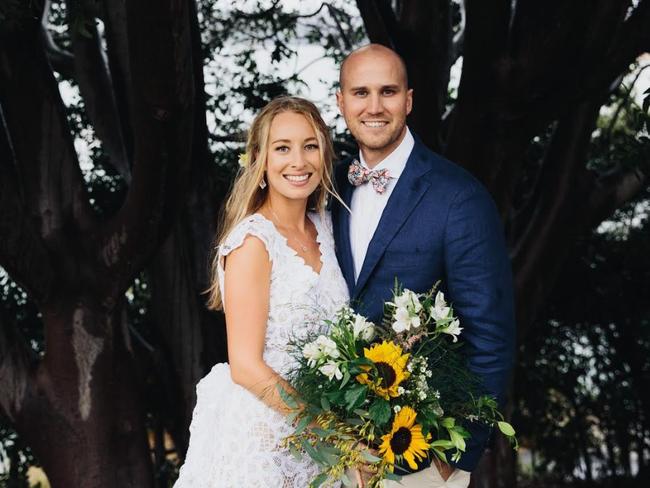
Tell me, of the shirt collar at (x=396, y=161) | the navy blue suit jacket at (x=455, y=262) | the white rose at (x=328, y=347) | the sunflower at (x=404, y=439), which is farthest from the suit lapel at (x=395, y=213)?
the sunflower at (x=404, y=439)

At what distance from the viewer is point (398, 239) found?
11.9ft

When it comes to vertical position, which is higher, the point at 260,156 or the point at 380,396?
the point at 260,156

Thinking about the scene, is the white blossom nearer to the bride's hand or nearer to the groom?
the bride's hand

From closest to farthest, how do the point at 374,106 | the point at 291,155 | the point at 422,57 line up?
the point at 291,155 < the point at 374,106 < the point at 422,57

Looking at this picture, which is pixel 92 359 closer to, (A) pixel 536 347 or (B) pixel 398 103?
(B) pixel 398 103

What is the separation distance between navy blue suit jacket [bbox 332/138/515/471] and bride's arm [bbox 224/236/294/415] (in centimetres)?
38

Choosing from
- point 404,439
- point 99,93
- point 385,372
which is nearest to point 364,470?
point 404,439

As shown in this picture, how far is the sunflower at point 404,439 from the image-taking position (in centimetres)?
291

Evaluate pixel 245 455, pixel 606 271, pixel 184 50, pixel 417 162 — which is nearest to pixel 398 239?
pixel 417 162

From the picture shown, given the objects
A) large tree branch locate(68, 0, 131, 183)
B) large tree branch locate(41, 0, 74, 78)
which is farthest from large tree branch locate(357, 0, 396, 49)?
large tree branch locate(41, 0, 74, 78)

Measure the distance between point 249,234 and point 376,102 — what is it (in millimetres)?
770

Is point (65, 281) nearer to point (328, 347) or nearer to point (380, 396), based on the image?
point (328, 347)

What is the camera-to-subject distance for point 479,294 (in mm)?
3527

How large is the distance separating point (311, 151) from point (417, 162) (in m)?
0.42
